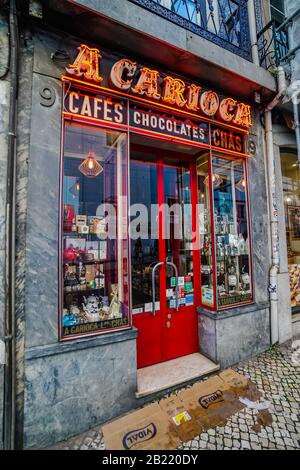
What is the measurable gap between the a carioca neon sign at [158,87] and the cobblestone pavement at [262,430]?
423 centimetres

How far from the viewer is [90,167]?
324 centimetres

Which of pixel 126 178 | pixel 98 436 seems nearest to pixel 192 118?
pixel 126 178

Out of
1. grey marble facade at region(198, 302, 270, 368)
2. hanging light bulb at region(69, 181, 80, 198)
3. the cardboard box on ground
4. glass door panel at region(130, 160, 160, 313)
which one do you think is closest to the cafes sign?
glass door panel at region(130, 160, 160, 313)

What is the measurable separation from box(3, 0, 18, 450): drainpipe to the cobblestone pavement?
618 mm

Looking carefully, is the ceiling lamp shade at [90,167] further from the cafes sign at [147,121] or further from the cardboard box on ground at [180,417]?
the cardboard box on ground at [180,417]

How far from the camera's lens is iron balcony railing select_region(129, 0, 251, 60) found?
373cm

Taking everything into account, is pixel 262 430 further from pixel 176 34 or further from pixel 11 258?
pixel 176 34

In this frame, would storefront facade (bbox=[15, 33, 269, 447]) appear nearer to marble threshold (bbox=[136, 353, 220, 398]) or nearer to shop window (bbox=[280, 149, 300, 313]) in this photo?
marble threshold (bbox=[136, 353, 220, 398])

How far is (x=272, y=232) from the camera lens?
14.3 feet

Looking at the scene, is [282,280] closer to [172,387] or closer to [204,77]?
[172,387]

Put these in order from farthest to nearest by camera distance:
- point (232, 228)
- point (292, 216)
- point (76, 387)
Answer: point (292, 216), point (232, 228), point (76, 387)

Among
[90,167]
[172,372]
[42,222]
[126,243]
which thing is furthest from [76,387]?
[90,167]

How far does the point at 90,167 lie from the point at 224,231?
272 centimetres

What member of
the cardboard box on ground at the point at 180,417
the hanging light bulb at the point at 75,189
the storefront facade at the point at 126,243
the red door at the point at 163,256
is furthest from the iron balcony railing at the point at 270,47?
the cardboard box on ground at the point at 180,417
